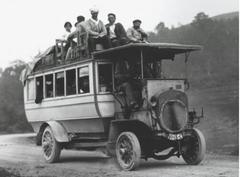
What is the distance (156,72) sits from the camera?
11.8 meters

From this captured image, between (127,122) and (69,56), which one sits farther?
(69,56)

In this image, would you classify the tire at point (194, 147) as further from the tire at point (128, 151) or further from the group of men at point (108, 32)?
the group of men at point (108, 32)

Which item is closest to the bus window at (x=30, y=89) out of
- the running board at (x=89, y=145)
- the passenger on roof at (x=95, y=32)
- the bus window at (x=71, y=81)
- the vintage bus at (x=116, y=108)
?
the vintage bus at (x=116, y=108)

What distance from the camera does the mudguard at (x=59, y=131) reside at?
12479mm

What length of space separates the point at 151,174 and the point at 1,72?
213 ft

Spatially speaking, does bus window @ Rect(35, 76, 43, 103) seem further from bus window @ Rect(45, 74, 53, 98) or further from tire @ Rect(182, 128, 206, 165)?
tire @ Rect(182, 128, 206, 165)

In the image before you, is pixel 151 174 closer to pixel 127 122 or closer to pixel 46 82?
pixel 127 122

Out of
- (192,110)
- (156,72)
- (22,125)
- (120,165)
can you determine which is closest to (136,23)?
(156,72)

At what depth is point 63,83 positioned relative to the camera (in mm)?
12586

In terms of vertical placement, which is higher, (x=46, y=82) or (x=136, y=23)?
(x=136, y=23)

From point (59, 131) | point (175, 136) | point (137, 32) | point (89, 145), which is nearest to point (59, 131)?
point (59, 131)

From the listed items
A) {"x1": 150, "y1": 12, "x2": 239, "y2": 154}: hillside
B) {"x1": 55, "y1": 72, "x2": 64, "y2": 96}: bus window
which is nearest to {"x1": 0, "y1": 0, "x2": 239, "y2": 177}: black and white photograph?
{"x1": 55, "y1": 72, "x2": 64, "y2": 96}: bus window

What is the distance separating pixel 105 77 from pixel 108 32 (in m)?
1.12

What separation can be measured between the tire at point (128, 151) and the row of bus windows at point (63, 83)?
64.8 inches
